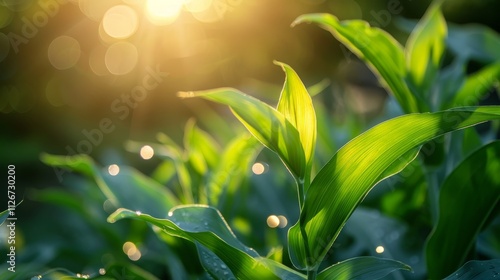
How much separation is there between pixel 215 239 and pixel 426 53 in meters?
0.54

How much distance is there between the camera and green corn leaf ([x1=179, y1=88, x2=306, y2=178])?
749 mm

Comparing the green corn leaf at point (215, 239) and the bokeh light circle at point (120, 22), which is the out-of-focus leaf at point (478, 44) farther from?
the bokeh light circle at point (120, 22)

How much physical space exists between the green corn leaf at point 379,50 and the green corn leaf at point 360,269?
31 centimetres

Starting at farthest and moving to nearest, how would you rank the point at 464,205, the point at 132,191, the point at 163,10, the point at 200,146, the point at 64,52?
the point at 64,52
the point at 163,10
the point at 200,146
the point at 132,191
the point at 464,205

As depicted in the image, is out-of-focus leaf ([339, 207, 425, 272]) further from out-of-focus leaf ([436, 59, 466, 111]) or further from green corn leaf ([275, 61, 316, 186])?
green corn leaf ([275, 61, 316, 186])

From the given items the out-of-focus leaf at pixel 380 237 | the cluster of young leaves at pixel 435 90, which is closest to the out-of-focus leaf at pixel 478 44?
the cluster of young leaves at pixel 435 90

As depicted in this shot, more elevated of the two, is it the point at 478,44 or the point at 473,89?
the point at 478,44

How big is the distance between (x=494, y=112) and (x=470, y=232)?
→ 28 cm

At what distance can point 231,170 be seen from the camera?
1150 millimetres

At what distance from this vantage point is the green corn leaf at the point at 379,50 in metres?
0.95

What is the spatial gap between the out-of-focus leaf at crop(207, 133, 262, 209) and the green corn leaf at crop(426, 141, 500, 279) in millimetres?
341

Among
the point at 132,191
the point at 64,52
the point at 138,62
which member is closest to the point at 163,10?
the point at 138,62

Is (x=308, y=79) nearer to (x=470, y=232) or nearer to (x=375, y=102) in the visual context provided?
(x=375, y=102)

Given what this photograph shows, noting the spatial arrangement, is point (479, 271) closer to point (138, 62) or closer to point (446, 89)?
point (446, 89)
